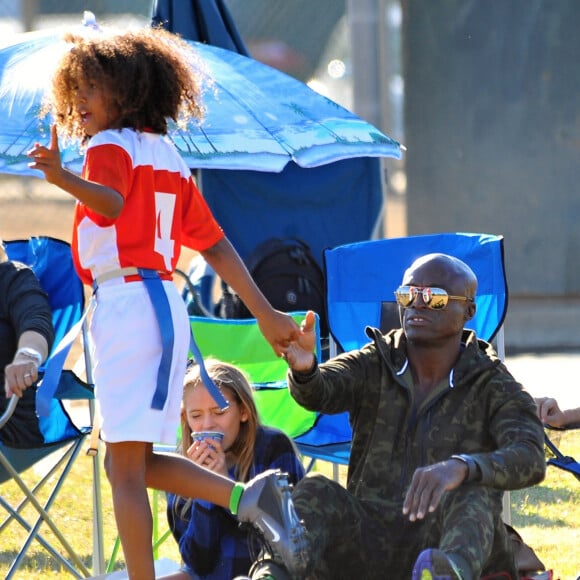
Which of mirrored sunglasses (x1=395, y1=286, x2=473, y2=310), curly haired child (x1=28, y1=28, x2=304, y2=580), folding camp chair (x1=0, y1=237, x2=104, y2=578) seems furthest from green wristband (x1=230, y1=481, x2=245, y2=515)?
folding camp chair (x1=0, y1=237, x2=104, y2=578)

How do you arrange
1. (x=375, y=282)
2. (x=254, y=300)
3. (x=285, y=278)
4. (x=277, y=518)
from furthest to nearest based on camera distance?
1. (x=285, y=278)
2. (x=375, y=282)
3. (x=254, y=300)
4. (x=277, y=518)

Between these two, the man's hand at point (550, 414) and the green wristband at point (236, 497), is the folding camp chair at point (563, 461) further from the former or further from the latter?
the green wristband at point (236, 497)

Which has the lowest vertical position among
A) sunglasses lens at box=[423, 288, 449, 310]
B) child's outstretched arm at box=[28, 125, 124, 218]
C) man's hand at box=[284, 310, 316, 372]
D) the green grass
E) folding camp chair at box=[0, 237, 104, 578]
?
the green grass

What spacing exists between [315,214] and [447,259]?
8.95 ft

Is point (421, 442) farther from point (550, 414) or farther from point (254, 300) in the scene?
point (254, 300)

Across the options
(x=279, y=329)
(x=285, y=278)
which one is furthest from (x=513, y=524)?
(x=279, y=329)

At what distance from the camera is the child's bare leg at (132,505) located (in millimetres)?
2934

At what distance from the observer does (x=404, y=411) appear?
3.18 m

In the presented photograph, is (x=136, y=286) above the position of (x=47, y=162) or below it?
below

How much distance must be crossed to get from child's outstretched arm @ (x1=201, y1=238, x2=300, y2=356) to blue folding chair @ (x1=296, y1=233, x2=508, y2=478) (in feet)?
3.47

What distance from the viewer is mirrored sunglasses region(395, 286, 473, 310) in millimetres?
3213

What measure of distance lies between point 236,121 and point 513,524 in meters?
1.72

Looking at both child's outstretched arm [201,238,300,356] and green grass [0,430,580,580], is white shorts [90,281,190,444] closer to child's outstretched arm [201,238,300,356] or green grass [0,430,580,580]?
child's outstretched arm [201,238,300,356]

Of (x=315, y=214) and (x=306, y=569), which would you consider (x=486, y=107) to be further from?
(x=306, y=569)
